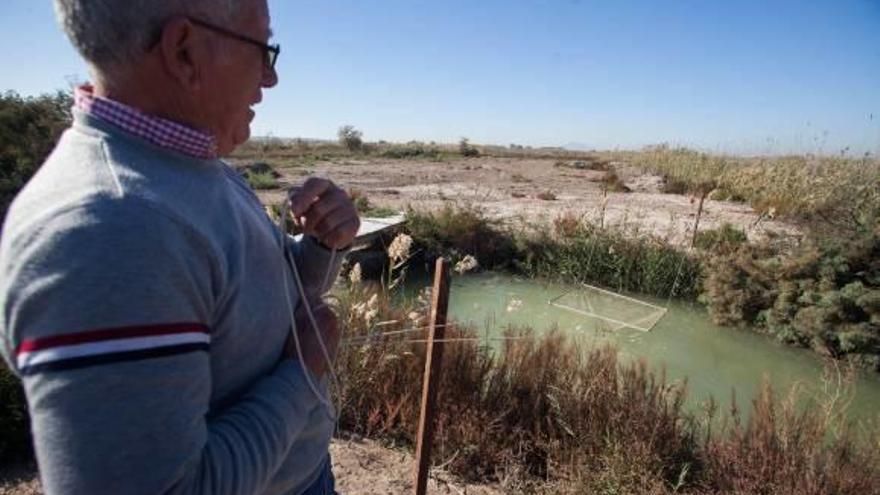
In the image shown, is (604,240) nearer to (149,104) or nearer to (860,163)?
(860,163)

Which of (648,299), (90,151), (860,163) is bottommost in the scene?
(648,299)

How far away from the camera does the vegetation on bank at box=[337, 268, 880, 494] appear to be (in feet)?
10.7

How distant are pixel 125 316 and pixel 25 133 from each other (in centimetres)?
978

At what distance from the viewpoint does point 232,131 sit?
0.99 meters

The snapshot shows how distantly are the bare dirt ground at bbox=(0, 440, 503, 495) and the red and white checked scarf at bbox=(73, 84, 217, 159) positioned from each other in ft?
9.11

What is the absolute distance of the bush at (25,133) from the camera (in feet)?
23.1

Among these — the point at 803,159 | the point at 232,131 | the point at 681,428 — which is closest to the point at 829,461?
the point at 681,428

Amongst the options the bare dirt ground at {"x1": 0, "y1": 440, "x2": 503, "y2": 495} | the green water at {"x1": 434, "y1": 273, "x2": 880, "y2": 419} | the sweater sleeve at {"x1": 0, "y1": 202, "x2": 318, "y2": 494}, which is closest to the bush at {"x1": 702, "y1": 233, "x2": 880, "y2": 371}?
the green water at {"x1": 434, "y1": 273, "x2": 880, "y2": 419}

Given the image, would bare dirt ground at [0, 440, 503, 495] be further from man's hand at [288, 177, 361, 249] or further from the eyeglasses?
the eyeglasses

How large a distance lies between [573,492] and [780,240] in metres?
7.20

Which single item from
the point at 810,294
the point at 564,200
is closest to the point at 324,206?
the point at 810,294

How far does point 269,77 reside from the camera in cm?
104

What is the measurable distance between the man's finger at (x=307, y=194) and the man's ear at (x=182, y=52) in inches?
12.5

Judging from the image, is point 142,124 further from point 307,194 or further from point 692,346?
point 692,346
